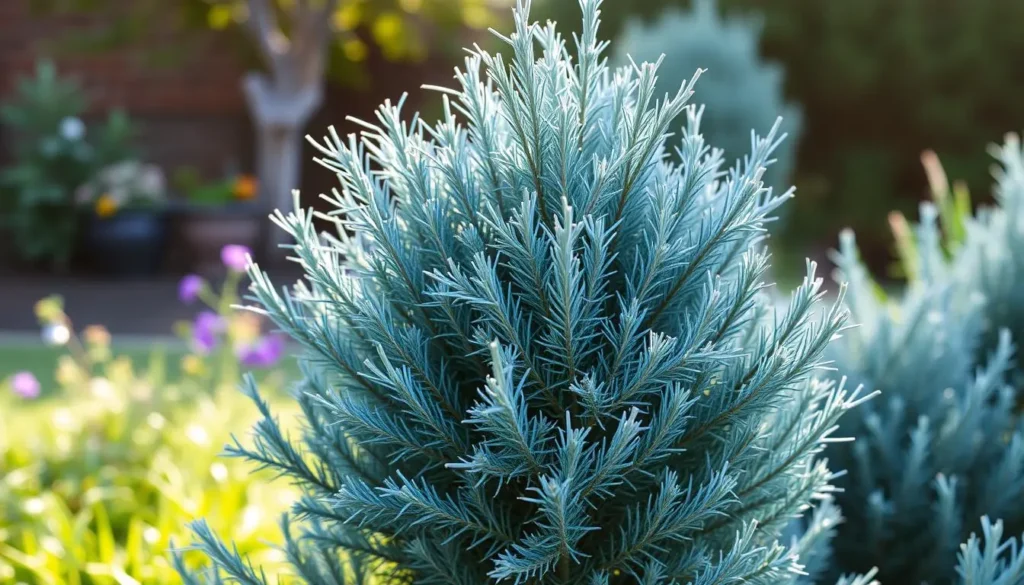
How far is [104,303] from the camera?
448 inches

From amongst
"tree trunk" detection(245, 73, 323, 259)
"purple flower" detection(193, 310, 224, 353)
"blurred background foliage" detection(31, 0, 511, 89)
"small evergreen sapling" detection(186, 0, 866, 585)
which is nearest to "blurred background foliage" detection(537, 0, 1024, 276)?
"blurred background foliage" detection(31, 0, 511, 89)

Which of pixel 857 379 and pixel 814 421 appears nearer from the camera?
pixel 814 421

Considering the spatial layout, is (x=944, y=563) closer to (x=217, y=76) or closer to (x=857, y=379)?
(x=857, y=379)

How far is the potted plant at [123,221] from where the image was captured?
13.9 meters

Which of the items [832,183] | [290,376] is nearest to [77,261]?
[290,376]

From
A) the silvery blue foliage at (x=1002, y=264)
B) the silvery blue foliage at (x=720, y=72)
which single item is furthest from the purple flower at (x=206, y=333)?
the silvery blue foliage at (x=720, y=72)

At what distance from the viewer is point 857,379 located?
247 centimetres

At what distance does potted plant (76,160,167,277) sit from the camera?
13875 millimetres

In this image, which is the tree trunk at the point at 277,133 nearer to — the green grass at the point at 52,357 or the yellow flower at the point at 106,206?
the yellow flower at the point at 106,206

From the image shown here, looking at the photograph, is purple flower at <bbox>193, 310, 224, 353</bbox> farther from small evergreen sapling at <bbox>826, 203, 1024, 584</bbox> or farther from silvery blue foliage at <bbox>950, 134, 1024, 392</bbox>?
silvery blue foliage at <bbox>950, 134, 1024, 392</bbox>

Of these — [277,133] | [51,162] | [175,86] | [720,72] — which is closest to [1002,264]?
[720,72]

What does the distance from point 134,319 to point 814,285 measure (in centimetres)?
1004

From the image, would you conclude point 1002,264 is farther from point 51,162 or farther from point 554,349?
point 51,162

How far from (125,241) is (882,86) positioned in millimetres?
11313
